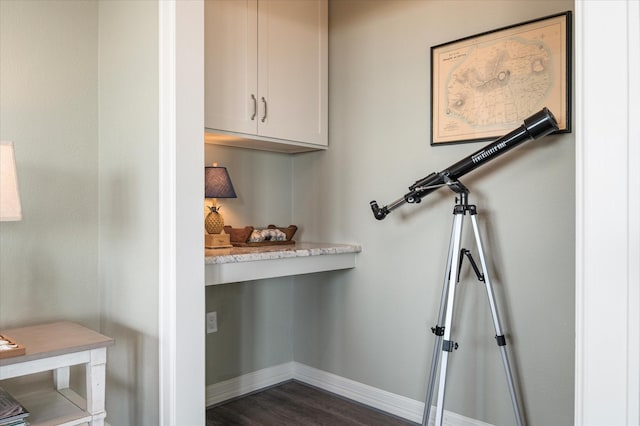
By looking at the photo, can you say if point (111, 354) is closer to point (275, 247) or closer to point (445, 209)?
point (275, 247)

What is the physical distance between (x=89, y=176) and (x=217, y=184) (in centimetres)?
58

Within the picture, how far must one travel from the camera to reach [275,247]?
8.60 feet

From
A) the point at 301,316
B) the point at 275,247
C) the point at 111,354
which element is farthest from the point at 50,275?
the point at 301,316

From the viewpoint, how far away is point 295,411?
265cm

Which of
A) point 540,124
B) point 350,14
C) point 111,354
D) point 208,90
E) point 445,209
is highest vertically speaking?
point 350,14

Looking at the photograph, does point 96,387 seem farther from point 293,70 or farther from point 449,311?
point 293,70

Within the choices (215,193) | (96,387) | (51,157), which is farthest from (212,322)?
(51,157)

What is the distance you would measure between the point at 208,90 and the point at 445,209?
1287mm

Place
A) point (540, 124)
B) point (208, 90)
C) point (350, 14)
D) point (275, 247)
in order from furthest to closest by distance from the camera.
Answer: point (350, 14) < point (275, 247) < point (208, 90) < point (540, 124)

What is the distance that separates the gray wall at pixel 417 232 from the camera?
208 centimetres

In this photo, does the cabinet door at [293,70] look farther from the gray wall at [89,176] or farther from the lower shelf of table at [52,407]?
the lower shelf of table at [52,407]

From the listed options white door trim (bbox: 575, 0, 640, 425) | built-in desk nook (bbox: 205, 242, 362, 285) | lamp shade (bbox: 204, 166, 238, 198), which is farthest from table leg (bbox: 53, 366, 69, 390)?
white door trim (bbox: 575, 0, 640, 425)

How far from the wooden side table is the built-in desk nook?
1.76 feet

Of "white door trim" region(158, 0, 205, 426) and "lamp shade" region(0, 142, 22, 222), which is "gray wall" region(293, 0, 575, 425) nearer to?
"white door trim" region(158, 0, 205, 426)
